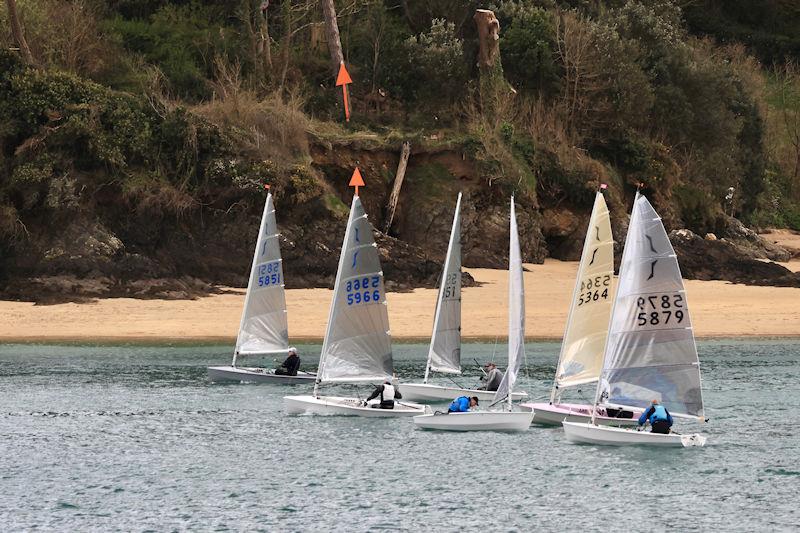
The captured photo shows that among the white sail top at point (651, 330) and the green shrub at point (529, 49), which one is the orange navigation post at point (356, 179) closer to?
the white sail top at point (651, 330)

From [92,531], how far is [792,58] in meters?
77.9

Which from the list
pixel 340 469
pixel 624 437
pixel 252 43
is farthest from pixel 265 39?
pixel 624 437

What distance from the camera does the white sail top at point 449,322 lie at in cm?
3944

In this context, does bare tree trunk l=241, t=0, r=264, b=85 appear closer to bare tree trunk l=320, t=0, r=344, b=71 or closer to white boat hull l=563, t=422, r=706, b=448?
bare tree trunk l=320, t=0, r=344, b=71

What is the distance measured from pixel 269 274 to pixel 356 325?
8.34 m

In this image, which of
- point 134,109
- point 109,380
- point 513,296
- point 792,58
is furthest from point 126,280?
point 792,58

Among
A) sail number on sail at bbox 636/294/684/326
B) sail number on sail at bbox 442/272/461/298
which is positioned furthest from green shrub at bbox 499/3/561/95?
sail number on sail at bbox 636/294/684/326

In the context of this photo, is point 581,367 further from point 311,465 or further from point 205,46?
point 205,46

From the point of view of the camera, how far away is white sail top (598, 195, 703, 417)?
100 feet

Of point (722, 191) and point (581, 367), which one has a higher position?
point (722, 191)

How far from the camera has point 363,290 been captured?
121ft

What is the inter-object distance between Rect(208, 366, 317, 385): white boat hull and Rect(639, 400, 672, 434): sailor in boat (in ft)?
47.1

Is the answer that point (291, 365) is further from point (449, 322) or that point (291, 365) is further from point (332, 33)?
point (332, 33)

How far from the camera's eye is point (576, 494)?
27469 mm
